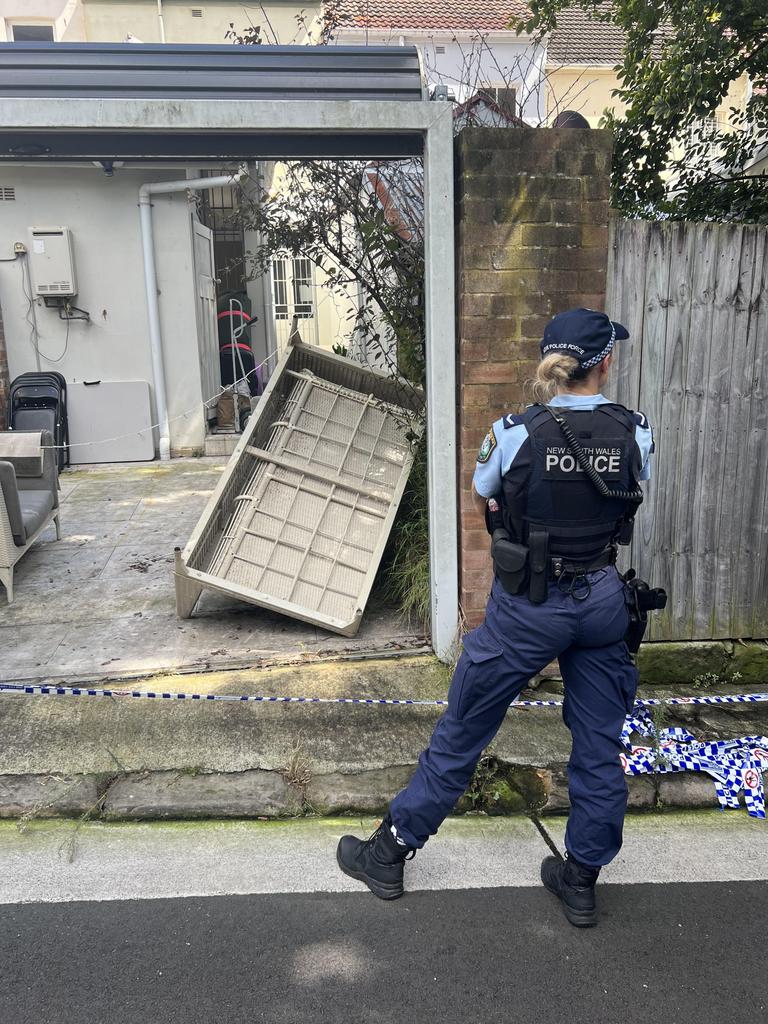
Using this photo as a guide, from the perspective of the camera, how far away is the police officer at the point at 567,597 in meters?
2.47

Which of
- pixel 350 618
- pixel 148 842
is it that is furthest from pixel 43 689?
pixel 350 618

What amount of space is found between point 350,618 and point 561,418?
7.35ft

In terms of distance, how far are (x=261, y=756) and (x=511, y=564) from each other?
1.52 metres

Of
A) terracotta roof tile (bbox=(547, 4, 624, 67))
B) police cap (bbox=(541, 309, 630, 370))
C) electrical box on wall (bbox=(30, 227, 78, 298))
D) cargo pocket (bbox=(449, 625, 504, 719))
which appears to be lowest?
cargo pocket (bbox=(449, 625, 504, 719))

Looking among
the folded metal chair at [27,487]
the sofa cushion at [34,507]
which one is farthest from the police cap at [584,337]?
the sofa cushion at [34,507]

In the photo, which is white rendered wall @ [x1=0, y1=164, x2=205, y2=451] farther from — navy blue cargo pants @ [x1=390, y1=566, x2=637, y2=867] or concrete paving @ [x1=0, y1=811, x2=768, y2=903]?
navy blue cargo pants @ [x1=390, y1=566, x2=637, y2=867]

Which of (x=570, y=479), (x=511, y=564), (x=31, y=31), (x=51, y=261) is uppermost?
(x=31, y=31)

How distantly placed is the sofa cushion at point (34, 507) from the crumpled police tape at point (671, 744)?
6.13ft

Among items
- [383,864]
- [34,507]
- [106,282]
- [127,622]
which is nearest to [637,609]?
[383,864]

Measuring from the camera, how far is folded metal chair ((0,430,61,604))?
511cm

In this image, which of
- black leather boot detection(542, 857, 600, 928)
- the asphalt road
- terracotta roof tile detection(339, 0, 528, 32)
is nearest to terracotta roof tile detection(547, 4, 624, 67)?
terracotta roof tile detection(339, 0, 528, 32)

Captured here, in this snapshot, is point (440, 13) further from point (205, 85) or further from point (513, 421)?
point (513, 421)

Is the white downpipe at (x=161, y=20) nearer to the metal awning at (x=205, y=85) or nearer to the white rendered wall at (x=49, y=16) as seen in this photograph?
the white rendered wall at (x=49, y=16)

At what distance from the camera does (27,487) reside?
6.05 meters
